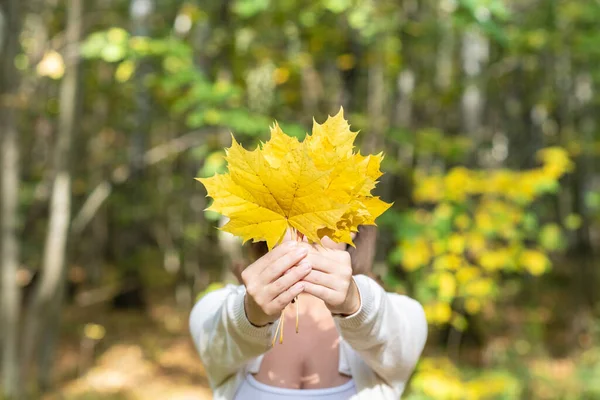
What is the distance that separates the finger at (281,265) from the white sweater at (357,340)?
174 mm

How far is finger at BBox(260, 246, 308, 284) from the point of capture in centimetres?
96

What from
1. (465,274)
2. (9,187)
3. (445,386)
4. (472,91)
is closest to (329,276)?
(445,386)

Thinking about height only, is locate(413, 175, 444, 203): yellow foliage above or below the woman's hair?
below

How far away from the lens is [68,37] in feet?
14.4

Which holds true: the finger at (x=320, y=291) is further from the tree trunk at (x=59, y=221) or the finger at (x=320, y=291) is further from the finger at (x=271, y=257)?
the tree trunk at (x=59, y=221)

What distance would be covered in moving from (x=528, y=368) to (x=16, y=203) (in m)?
5.36

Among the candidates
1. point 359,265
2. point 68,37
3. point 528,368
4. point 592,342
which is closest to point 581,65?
point 592,342

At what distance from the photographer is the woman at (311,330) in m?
0.98

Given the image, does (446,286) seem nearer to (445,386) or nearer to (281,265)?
(445,386)

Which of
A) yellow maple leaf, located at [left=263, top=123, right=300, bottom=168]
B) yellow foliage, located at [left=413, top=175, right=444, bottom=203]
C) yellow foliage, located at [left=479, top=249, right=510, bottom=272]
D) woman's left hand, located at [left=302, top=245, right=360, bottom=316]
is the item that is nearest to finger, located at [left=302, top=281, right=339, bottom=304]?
woman's left hand, located at [left=302, top=245, right=360, bottom=316]

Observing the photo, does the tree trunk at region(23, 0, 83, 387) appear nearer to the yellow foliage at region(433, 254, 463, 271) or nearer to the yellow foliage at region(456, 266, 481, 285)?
the yellow foliage at region(433, 254, 463, 271)

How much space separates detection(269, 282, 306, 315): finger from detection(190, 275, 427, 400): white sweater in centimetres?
14

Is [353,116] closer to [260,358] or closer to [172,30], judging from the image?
[172,30]

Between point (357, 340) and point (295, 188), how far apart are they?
0.41 m
